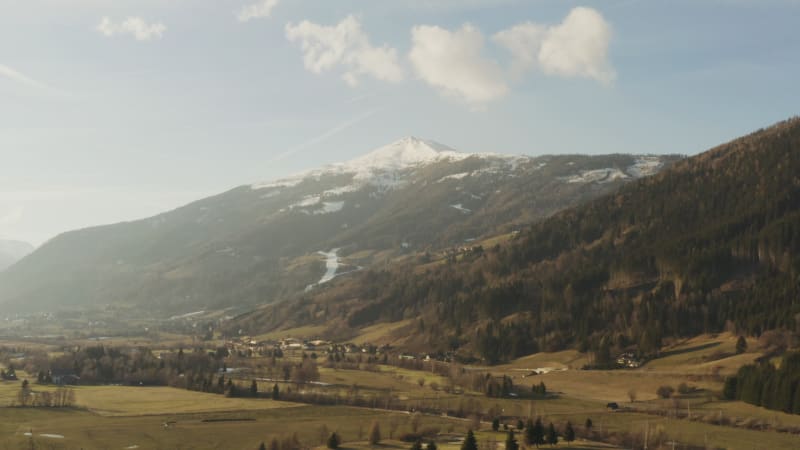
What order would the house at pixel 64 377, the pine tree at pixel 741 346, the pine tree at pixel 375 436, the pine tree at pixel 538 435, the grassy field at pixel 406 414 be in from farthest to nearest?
1. the house at pixel 64 377
2. the pine tree at pixel 741 346
3. the pine tree at pixel 375 436
4. the grassy field at pixel 406 414
5. the pine tree at pixel 538 435

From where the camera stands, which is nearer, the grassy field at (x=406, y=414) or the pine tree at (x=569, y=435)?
the pine tree at (x=569, y=435)

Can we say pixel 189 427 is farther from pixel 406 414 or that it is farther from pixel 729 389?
pixel 729 389

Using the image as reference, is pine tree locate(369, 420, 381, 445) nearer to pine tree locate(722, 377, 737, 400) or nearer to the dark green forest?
the dark green forest

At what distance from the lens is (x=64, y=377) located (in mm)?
174000

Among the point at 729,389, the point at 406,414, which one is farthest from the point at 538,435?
the point at 729,389

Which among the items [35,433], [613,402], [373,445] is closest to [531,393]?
[613,402]

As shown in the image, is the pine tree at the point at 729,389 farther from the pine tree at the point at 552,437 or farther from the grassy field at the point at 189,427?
the grassy field at the point at 189,427

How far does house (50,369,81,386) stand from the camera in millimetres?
168750

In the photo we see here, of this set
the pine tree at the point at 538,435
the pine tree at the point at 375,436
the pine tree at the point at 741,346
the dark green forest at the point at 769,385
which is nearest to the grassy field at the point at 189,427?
the pine tree at the point at 375,436

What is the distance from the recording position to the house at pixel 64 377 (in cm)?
16875

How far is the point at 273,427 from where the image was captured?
11444cm

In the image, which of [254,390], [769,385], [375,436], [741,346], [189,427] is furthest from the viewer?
[741,346]

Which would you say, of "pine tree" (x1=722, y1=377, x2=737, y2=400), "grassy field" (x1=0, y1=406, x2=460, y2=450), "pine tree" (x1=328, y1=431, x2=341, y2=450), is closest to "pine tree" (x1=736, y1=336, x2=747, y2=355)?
"pine tree" (x1=722, y1=377, x2=737, y2=400)

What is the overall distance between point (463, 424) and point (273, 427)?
103ft
